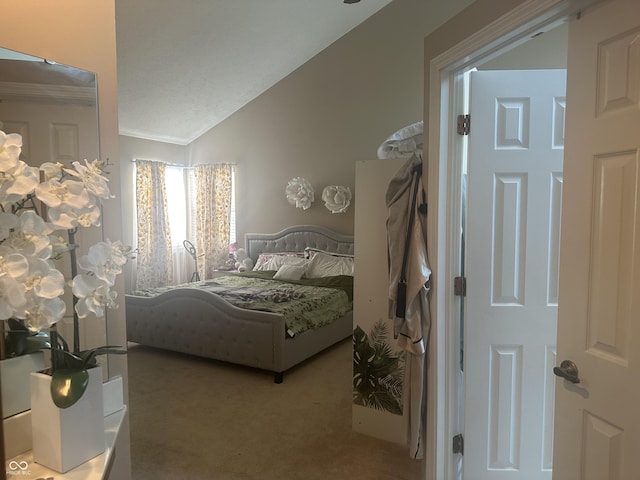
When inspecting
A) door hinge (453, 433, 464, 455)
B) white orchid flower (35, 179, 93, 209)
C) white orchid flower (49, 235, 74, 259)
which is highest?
white orchid flower (35, 179, 93, 209)

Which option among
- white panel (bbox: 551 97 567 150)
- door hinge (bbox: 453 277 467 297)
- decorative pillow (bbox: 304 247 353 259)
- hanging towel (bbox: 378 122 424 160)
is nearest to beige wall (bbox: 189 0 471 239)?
decorative pillow (bbox: 304 247 353 259)

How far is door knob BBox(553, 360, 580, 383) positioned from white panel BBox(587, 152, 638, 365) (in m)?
0.09

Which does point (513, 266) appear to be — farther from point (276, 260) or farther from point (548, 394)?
point (276, 260)

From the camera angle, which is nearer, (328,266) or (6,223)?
(6,223)

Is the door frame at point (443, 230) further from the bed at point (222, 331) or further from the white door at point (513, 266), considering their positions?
the bed at point (222, 331)

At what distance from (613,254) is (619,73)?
1.71 ft

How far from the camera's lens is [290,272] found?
17.4 ft

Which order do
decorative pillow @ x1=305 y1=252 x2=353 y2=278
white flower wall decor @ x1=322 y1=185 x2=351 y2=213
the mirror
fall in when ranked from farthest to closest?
1. white flower wall decor @ x1=322 y1=185 x2=351 y2=213
2. decorative pillow @ x1=305 y1=252 x2=353 y2=278
3. the mirror

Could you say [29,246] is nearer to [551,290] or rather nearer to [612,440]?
[612,440]

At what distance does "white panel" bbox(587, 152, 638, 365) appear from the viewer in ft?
3.83

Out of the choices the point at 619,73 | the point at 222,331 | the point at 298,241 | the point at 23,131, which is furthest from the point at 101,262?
the point at 298,241

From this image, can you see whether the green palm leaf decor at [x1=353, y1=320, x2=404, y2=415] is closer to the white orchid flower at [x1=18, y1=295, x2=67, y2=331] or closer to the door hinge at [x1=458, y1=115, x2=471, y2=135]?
the door hinge at [x1=458, y1=115, x2=471, y2=135]

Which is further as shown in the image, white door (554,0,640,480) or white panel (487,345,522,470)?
white panel (487,345,522,470)

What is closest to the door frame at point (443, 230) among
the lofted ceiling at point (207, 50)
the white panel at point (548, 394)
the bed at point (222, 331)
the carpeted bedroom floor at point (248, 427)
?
the white panel at point (548, 394)
